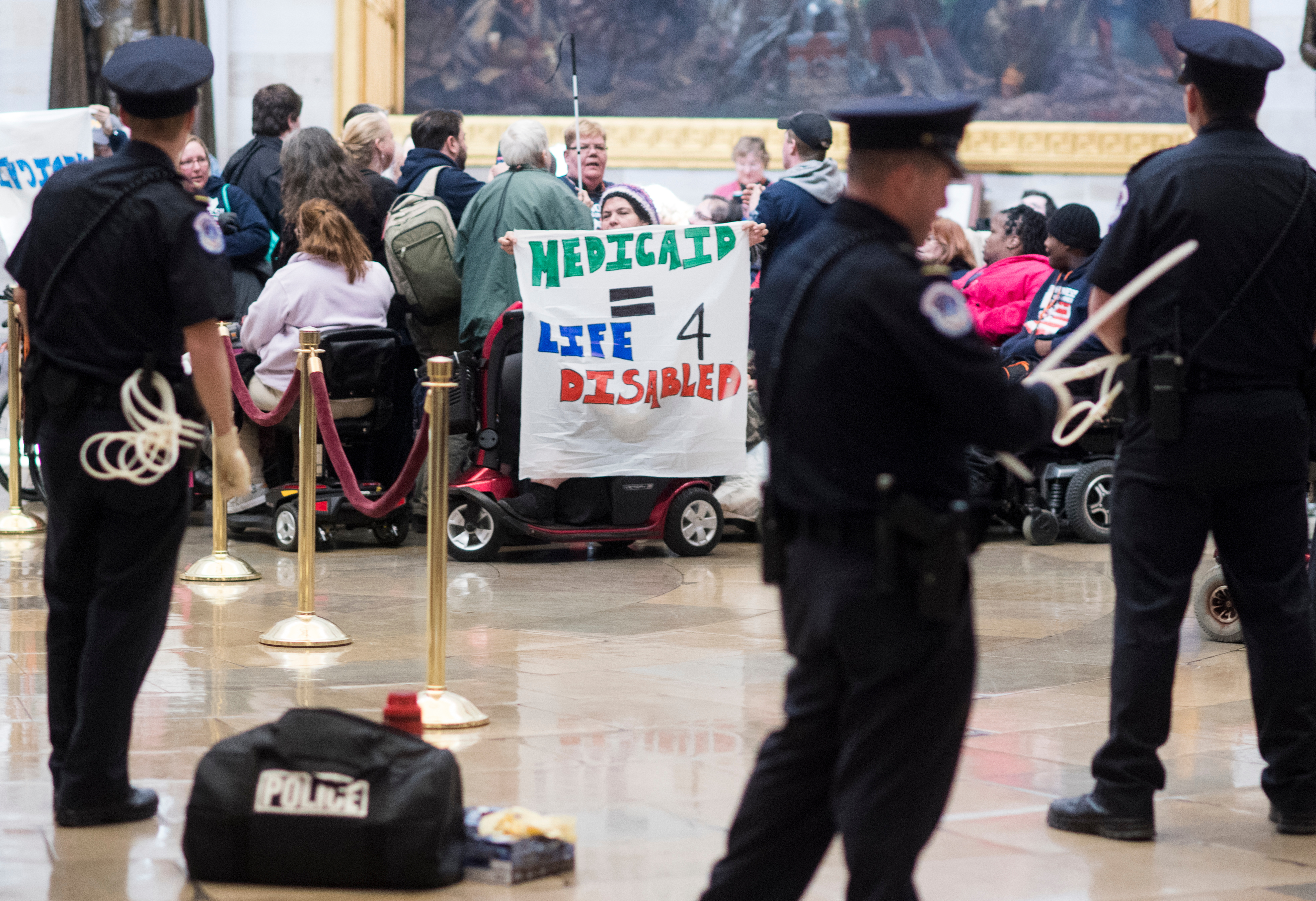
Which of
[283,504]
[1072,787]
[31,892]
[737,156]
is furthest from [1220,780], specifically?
[737,156]

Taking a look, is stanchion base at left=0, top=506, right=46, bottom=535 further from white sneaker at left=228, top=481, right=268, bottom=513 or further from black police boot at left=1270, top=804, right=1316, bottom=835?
black police boot at left=1270, top=804, right=1316, bottom=835

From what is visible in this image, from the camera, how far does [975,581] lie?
800cm

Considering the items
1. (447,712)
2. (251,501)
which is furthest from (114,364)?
(251,501)

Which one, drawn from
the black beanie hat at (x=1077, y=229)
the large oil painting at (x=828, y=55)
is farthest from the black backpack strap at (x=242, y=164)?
the large oil painting at (x=828, y=55)

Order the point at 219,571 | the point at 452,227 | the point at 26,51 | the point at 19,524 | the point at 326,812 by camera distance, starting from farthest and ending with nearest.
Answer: the point at 26,51 < the point at 19,524 < the point at 452,227 < the point at 219,571 < the point at 326,812

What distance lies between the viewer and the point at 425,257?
8.60m

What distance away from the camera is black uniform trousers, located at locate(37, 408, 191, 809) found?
3.84m

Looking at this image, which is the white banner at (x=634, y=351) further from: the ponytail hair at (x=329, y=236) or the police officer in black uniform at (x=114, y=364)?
the police officer in black uniform at (x=114, y=364)

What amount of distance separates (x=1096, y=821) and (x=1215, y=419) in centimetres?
100

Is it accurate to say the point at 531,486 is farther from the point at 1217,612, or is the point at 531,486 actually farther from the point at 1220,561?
the point at 1220,561

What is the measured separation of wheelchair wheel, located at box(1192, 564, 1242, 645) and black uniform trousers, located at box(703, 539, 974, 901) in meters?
4.12

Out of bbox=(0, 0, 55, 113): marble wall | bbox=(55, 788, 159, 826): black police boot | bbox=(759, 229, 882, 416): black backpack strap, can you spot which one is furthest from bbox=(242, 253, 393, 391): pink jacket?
bbox=(0, 0, 55, 113): marble wall

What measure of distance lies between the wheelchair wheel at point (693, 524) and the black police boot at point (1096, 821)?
4.51 meters

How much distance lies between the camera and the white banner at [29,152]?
30.2 feet
